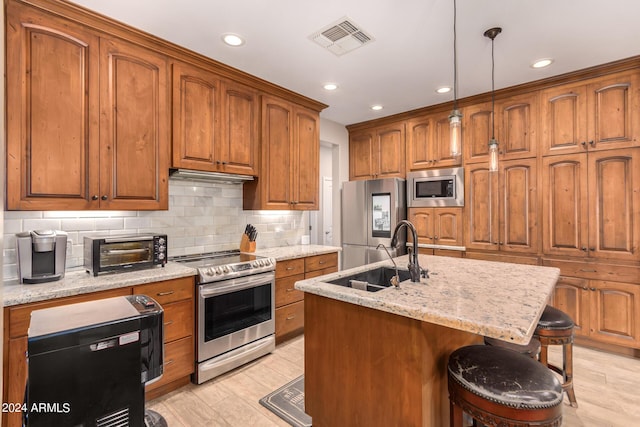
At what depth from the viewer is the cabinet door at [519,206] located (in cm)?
334

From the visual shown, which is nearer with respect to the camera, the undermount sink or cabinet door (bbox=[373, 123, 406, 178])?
the undermount sink

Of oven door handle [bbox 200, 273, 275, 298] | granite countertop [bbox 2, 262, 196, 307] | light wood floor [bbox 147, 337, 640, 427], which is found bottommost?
light wood floor [bbox 147, 337, 640, 427]

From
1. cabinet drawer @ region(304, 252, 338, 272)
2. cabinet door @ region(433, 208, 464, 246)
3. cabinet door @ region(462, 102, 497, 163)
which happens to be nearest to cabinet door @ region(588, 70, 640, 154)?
cabinet door @ region(462, 102, 497, 163)

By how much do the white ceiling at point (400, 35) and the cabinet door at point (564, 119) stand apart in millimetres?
231

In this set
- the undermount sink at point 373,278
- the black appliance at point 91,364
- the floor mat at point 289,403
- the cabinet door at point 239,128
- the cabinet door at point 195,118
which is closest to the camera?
the black appliance at point 91,364

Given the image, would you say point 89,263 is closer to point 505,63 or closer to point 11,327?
point 11,327

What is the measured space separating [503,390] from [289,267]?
220 centimetres

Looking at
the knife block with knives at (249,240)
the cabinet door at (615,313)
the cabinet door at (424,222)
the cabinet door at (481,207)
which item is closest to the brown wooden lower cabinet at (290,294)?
the knife block with knives at (249,240)

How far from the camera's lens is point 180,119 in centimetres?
268

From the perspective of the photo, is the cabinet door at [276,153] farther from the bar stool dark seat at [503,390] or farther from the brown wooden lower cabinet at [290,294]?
the bar stool dark seat at [503,390]

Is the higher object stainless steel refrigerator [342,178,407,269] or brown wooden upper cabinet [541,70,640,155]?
brown wooden upper cabinet [541,70,640,155]

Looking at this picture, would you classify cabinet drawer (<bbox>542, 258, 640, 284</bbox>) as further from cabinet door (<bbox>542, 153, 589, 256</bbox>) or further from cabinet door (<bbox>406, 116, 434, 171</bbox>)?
cabinet door (<bbox>406, 116, 434, 171</bbox>)

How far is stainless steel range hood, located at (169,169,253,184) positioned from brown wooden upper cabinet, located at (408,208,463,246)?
7.17 feet

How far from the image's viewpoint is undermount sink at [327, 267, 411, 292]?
75.6 inches
